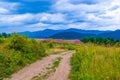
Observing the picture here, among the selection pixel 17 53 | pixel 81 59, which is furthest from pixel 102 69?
pixel 17 53

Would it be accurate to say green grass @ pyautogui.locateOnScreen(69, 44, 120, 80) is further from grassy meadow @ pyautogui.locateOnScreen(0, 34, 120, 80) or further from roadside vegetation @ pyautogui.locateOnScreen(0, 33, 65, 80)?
roadside vegetation @ pyautogui.locateOnScreen(0, 33, 65, 80)

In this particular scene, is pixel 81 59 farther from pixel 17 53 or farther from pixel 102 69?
pixel 102 69

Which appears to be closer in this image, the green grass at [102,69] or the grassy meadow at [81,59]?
the green grass at [102,69]

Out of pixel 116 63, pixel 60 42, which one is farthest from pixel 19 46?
pixel 60 42

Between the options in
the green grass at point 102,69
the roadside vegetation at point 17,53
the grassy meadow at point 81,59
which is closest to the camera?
the green grass at point 102,69

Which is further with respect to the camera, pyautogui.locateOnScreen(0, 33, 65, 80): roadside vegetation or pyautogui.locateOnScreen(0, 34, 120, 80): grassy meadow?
pyautogui.locateOnScreen(0, 33, 65, 80): roadside vegetation

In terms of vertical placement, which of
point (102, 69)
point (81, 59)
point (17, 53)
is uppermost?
point (17, 53)

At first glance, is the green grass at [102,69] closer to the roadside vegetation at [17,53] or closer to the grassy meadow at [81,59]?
the grassy meadow at [81,59]

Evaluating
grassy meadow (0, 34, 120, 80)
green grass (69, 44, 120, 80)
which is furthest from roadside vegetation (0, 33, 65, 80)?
green grass (69, 44, 120, 80)

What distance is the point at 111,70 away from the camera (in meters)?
15.4

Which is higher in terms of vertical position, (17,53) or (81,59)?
(17,53)

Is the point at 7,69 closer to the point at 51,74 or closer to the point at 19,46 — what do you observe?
the point at 51,74

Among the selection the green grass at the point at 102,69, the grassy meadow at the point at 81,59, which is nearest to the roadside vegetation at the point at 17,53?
the grassy meadow at the point at 81,59

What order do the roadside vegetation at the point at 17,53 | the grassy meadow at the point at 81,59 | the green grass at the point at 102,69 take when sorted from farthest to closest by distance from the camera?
the roadside vegetation at the point at 17,53 → the grassy meadow at the point at 81,59 → the green grass at the point at 102,69
